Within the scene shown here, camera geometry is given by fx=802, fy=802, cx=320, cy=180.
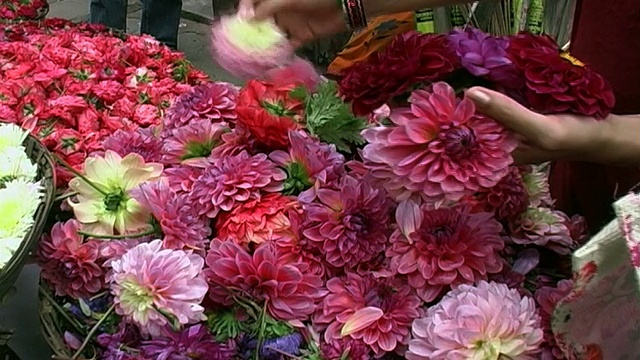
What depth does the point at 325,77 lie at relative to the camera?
987mm

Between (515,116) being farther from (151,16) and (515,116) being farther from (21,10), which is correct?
(151,16)

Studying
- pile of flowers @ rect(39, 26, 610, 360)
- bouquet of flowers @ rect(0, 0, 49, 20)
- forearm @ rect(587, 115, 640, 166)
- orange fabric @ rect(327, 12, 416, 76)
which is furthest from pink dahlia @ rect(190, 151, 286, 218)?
bouquet of flowers @ rect(0, 0, 49, 20)

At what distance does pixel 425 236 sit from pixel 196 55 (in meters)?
2.75

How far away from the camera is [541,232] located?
803 mm

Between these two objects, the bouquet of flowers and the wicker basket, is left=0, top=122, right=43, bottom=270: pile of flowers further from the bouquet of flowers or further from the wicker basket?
the bouquet of flowers

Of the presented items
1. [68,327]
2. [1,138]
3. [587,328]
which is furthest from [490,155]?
[1,138]

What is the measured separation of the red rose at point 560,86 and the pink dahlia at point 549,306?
152 millimetres

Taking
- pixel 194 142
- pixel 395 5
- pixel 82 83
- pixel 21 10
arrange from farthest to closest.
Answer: pixel 21 10 → pixel 82 83 → pixel 194 142 → pixel 395 5

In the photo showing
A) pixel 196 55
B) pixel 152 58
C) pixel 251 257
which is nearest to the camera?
pixel 251 257

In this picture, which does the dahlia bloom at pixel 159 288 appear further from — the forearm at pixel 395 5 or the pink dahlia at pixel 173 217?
the forearm at pixel 395 5

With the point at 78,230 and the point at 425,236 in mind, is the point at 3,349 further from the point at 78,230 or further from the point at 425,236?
the point at 425,236

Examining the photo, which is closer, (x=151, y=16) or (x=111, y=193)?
(x=111, y=193)

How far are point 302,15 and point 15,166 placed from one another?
369 millimetres

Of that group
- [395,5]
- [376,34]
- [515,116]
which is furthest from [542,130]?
[376,34]
